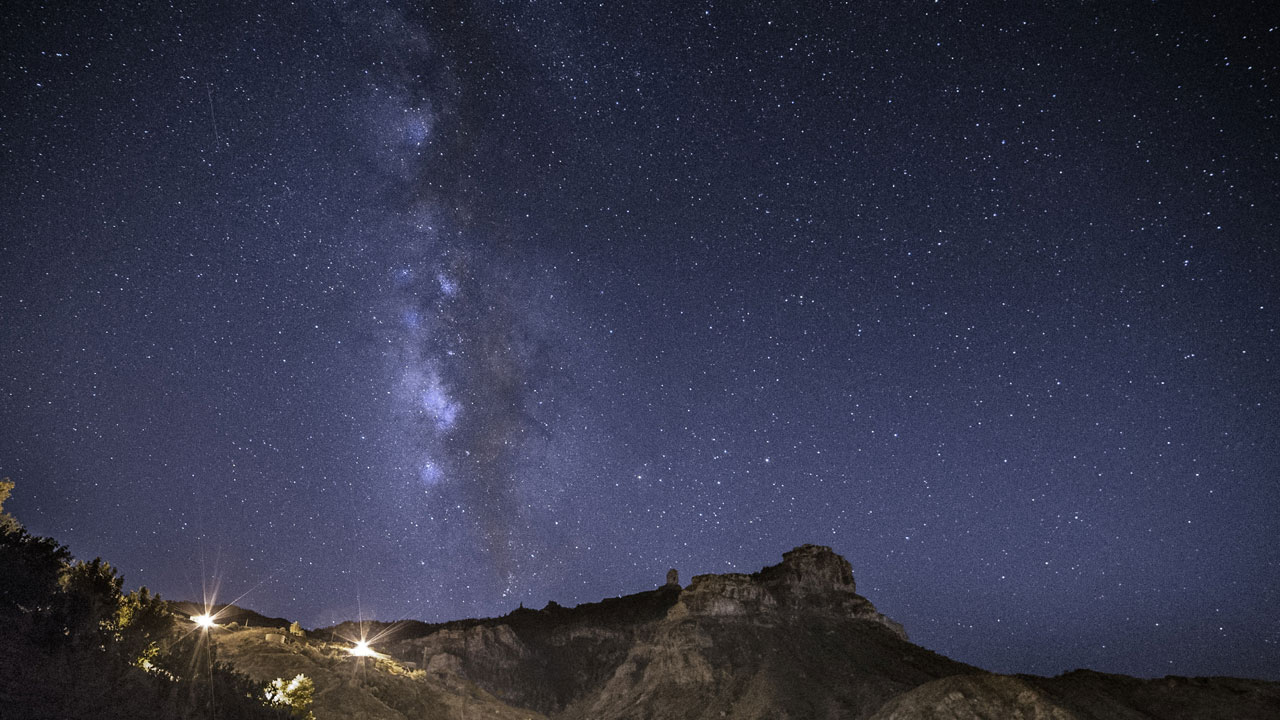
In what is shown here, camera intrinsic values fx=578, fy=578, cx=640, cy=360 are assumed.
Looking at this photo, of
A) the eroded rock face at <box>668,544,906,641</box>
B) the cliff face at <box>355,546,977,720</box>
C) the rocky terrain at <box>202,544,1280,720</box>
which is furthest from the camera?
the eroded rock face at <box>668,544,906,641</box>

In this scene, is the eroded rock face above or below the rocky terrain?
above

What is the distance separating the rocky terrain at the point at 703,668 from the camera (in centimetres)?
5141

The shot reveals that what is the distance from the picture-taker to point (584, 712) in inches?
3526

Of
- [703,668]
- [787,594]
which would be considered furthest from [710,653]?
[787,594]

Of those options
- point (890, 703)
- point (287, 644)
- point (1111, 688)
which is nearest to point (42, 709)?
point (287, 644)

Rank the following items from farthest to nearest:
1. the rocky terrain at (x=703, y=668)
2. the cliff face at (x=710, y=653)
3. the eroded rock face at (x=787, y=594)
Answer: the eroded rock face at (x=787, y=594), the cliff face at (x=710, y=653), the rocky terrain at (x=703, y=668)

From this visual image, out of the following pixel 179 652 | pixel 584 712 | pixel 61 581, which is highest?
pixel 61 581

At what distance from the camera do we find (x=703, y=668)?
82.8 metres

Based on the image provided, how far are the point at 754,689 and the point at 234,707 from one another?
68.3m

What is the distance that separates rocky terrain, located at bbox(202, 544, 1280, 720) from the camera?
5141 cm

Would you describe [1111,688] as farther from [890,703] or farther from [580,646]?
[580,646]

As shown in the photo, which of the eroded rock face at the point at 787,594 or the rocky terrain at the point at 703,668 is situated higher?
the eroded rock face at the point at 787,594

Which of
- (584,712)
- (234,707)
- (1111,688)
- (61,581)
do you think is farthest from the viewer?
(584,712)

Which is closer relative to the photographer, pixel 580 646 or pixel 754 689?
pixel 754 689
